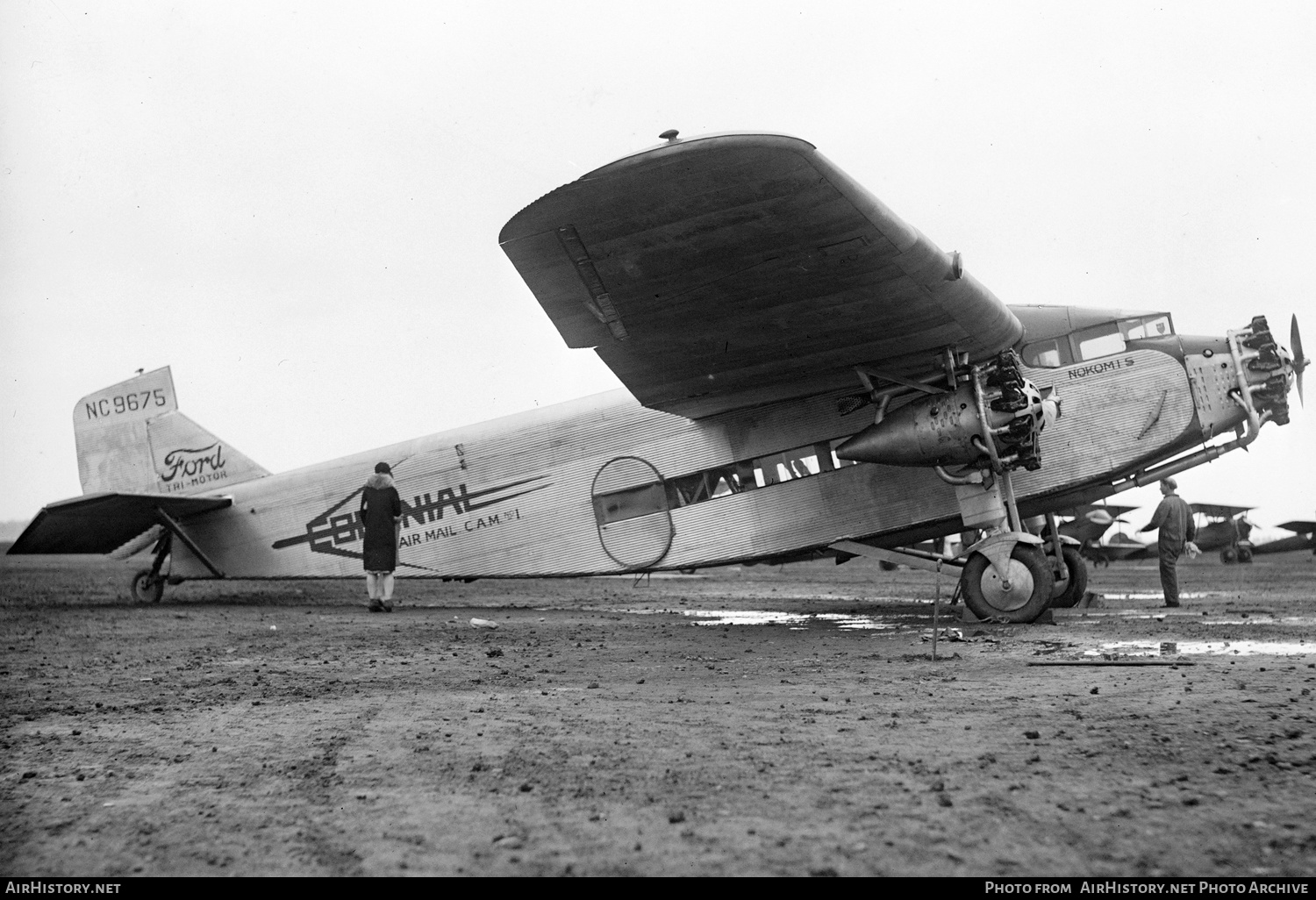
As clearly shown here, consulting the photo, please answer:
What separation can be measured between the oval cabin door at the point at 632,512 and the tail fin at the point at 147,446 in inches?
225

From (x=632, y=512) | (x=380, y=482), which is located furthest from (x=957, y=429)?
(x=380, y=482)

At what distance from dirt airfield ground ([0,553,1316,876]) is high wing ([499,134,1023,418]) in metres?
2.69

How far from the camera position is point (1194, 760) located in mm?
3424

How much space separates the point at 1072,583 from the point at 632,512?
479 centimetres

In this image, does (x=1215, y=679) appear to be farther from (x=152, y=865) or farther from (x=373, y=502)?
(x=373, y=502)

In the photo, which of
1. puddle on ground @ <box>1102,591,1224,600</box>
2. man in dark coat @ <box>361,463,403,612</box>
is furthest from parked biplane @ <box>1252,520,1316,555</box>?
man in dark coat @ <box>361,463,403,612</box>

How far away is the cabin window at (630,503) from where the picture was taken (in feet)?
37.4

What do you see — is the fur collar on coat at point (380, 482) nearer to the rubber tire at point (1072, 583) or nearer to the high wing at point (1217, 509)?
the rubber tire at point (1072, 583)

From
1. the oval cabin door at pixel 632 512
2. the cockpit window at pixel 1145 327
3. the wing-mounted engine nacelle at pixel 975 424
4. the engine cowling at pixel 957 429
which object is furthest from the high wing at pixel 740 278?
the cockpit window at pixel 1145 327

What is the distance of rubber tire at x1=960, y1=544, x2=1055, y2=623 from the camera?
916 centimetres

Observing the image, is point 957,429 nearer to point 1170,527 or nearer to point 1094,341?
point 1094,341

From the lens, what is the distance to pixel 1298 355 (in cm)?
1048

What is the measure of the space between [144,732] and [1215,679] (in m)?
5.05

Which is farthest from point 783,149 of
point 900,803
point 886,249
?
point 900,803
